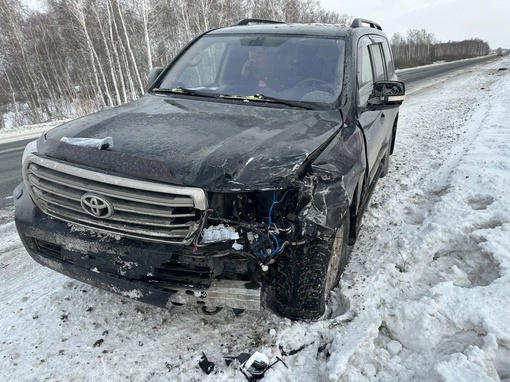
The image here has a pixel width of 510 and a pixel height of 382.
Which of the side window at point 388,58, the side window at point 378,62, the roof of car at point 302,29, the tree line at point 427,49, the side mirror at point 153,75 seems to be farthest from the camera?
→ the tree line at point 427,49

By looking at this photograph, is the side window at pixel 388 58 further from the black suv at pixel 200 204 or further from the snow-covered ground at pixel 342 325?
the black suv at pixel 200 204

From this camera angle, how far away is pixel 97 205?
2.15m

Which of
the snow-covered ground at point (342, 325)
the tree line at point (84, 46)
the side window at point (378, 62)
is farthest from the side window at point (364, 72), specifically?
the tree line at point (84, 46)

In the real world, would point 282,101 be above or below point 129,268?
above

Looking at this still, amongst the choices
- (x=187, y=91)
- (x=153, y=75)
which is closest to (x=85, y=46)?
(x=153, y=75)

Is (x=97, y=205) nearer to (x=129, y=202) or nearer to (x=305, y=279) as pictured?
(x=129, y=202)

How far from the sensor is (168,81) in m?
3.68

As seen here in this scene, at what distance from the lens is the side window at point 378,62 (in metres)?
4.01

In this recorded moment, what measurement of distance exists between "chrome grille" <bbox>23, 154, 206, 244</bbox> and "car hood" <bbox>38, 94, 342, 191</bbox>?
0.22 feet

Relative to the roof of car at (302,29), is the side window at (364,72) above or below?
below

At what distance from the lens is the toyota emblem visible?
214cm

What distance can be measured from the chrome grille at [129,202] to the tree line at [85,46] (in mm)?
23281

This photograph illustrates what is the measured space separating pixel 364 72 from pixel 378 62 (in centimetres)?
98

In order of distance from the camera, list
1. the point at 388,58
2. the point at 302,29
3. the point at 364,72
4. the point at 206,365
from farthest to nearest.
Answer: the point at 388,58
the point at 302,29
the point at 364,72
the point at 206,365
